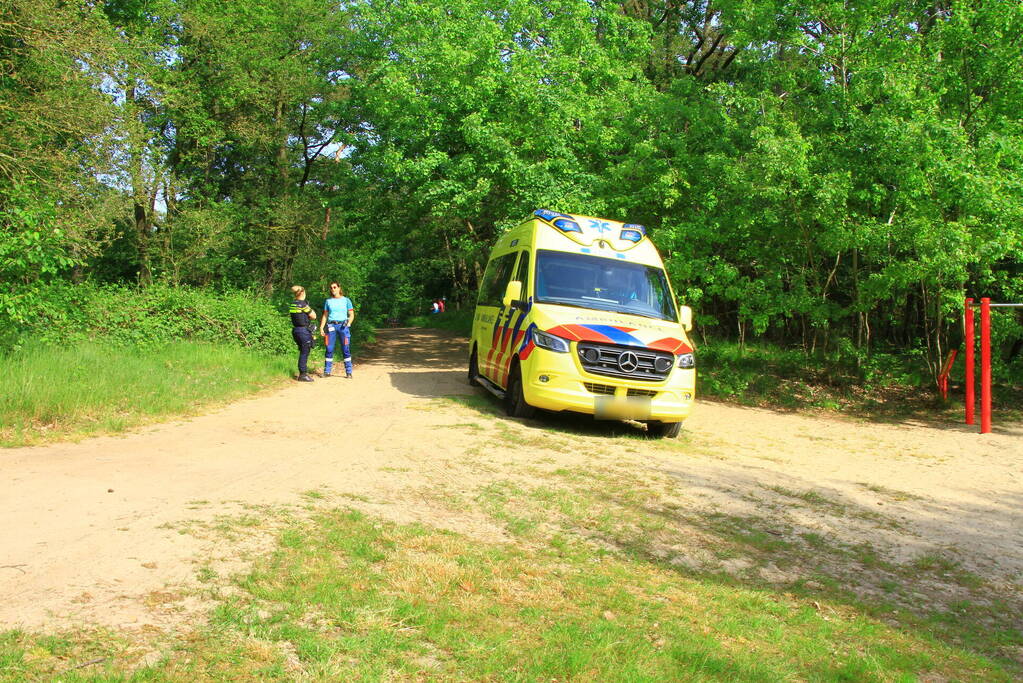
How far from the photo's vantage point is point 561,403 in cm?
923

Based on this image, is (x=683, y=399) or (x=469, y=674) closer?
(x=469, y=674)

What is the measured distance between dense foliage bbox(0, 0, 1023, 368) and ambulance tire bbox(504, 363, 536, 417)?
4.88 m

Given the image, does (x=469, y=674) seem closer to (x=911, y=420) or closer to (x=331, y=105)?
(x=911, y=420)

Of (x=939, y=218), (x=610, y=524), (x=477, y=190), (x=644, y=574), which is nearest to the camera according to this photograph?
(x=644, y=574)

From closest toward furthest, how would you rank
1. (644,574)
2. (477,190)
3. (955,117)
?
1. (644,574)
2. (955,117)
3. (477,190)

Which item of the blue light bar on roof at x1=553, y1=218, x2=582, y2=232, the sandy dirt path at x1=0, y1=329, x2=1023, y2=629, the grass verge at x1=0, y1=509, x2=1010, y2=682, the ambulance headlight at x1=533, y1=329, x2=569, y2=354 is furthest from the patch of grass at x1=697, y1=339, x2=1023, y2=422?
the grass verge at x1=0, y1=509, x2=1010, y2=682

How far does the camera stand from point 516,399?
10164 millimetres

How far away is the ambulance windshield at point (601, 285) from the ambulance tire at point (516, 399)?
1.04m

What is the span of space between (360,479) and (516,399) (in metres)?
4.14

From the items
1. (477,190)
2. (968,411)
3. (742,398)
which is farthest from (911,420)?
(477,190)

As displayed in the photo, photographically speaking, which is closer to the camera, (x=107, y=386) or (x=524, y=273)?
(x=107, y=386)

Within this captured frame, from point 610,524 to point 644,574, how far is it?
3.06 ft

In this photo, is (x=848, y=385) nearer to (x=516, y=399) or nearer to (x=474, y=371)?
(x=474, y=371)

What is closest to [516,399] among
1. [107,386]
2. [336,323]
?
[107,386]
